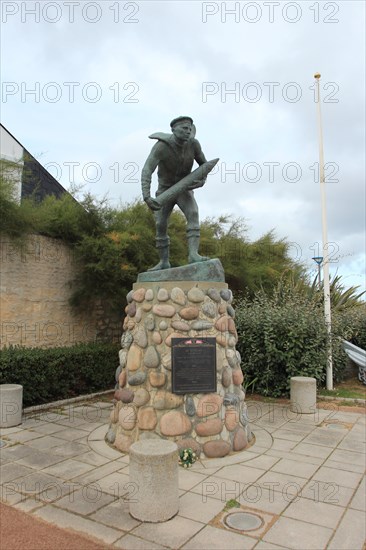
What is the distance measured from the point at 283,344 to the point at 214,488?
15.1ft

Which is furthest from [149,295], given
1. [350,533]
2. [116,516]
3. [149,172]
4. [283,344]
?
[283,344]

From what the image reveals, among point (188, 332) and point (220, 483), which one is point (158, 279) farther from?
point (220, 483)

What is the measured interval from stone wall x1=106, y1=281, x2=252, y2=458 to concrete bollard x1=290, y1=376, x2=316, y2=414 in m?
1.91

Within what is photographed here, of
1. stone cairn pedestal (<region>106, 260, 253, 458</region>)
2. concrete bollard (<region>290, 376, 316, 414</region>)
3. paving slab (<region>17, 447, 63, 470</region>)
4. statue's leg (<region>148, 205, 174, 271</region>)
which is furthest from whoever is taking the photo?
concrete bollard (<region>290, 376, 316, 414</region>)

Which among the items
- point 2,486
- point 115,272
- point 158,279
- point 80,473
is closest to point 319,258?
point 115,272

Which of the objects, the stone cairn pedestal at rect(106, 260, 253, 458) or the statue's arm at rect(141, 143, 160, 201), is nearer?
the stone cairn pedestal at rect(106, 260, 253, 458)

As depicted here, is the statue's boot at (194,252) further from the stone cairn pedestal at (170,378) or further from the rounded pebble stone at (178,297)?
the rounded pebble stone at (178,297)

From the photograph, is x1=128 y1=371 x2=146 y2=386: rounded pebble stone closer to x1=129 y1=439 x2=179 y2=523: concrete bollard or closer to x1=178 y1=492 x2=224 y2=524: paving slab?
x1=178 y1=492 x2=224 y2=524: paving slab

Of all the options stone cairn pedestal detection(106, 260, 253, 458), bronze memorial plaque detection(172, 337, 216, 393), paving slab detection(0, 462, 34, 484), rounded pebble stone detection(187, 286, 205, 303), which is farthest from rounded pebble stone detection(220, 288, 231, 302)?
paving slab detection(0, 462, 34, 484)

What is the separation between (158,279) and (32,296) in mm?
4562

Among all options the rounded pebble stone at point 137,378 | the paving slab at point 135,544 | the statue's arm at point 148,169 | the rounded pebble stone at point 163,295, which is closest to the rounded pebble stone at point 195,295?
the rounded pebble stone at point 163,295

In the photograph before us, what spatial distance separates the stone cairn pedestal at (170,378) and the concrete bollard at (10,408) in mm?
1567

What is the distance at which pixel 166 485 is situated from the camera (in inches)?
127

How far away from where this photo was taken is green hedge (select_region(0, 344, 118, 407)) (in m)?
6.83
